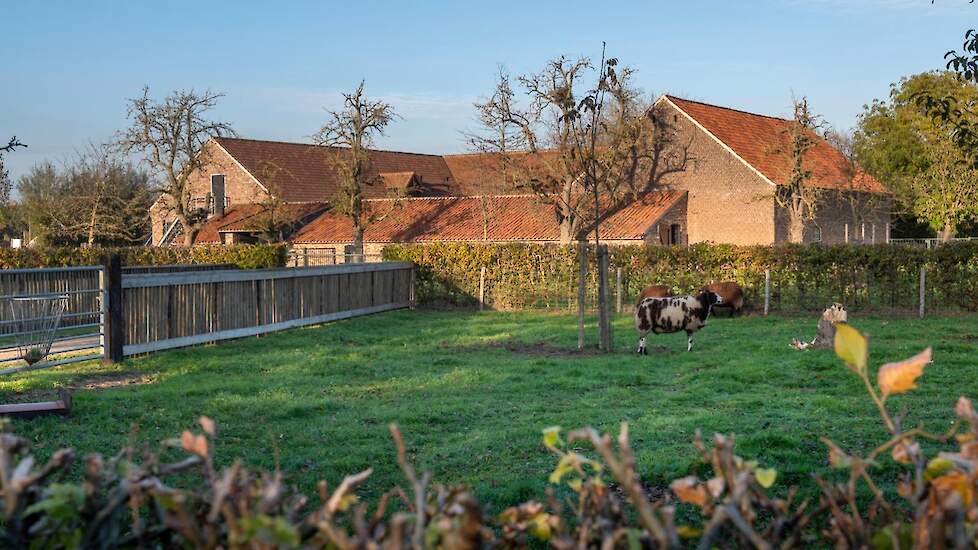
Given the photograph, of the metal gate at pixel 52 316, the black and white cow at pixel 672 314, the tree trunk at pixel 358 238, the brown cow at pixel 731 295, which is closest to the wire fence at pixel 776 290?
the brown cow at pixel 731 295

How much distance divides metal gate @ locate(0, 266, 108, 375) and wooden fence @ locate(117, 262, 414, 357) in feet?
1.80

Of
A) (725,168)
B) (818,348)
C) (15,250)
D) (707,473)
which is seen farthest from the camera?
(725,168)

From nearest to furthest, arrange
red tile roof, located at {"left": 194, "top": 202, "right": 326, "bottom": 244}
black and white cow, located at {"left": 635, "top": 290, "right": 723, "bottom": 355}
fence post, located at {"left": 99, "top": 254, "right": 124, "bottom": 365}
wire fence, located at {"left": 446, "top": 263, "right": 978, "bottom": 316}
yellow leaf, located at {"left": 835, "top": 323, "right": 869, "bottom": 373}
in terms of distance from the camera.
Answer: yellow leaf, located at {"left": 835, "top": 323, "right": 869, "bottom": 373}, fence post, located at {"left": 99, "top": 254, "right": 124, "bottom": 365}, black and white cow, located at {"left": 635, "top": 290, "right": 723, "bottom": 355}, wire fence, located at {"left": 446, "top": 263, "right": 978, "bottom": 316}, red tile roof, located at {"left": 194, "top": 202, "right": 326, "bottom": 244}

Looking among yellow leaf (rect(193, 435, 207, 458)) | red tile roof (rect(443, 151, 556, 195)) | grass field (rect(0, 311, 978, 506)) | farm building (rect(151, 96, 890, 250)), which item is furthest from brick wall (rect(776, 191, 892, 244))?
yellow leaf (rect(193, 435, 207, 458))

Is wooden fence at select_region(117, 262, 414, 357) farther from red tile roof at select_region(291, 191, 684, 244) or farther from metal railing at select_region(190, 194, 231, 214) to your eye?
metal railing at select_region(190, 194, 231, 214)

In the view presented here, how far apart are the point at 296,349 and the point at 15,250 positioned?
13.2 m

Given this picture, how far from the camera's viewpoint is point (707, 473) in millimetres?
7422

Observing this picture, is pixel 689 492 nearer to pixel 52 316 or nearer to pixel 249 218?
pixel 52 316

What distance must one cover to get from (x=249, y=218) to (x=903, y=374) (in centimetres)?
5509

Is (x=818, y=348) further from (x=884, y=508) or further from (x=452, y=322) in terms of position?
(x=884, y=508)

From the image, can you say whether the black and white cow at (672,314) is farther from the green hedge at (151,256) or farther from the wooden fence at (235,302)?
the green hedge at (151,256)

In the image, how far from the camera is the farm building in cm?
4544

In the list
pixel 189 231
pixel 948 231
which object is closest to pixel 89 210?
pixel 189 231

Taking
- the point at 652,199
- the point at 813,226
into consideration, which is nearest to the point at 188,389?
the point at 652,199
